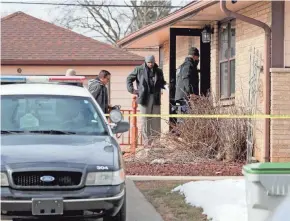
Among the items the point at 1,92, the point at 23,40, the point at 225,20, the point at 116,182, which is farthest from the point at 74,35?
the point at 116,182

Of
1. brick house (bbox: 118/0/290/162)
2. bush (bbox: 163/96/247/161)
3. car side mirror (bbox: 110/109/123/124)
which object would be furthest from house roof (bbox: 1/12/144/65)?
car side mirror (bbox: 110/109/123/124)

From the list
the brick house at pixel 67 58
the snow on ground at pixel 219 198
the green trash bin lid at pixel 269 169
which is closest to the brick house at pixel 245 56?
the snow on ground at pixel 219 198

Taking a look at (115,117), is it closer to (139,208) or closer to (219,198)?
(139,208)

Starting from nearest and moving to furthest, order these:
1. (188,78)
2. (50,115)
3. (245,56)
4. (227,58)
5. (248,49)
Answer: (50,115)
(248,49)
(245,56)
(188,78)
(227,58)

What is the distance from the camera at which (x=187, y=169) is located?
11648 millimetres

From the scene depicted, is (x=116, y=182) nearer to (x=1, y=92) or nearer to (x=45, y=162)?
(x=45, y=162)

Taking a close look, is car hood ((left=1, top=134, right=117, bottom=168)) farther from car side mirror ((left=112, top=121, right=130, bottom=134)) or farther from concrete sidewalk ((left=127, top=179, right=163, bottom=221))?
concrete sidewalk ((left=127, top=179, right=163, bottom=221))

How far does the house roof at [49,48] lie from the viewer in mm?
23203

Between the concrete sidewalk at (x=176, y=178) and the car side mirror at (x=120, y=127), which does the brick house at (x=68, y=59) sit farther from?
the car side mirror at (x=120, y=127)

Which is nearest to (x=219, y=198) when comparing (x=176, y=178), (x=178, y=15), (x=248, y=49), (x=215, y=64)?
(x=176, y=178)

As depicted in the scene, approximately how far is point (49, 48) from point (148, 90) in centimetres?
1083

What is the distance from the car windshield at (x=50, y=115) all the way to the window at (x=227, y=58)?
6.83 metres

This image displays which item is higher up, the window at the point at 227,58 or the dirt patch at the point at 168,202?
the window at the point at 227,58

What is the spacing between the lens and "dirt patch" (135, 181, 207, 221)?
7.90m
